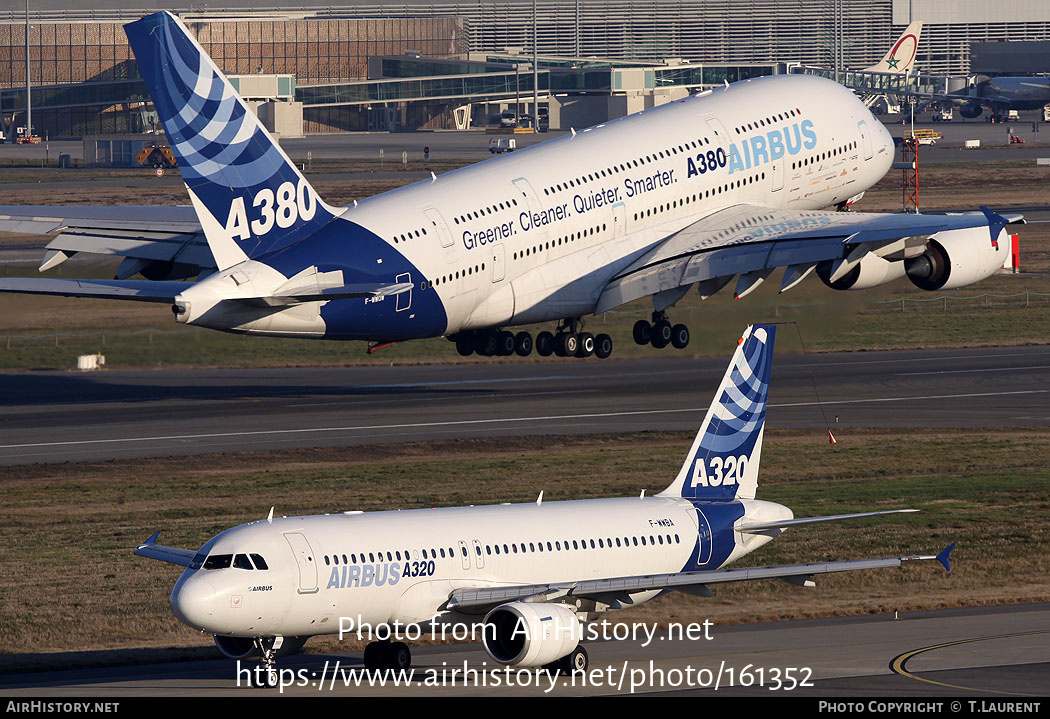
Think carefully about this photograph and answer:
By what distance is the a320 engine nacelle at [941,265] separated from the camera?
222 feet

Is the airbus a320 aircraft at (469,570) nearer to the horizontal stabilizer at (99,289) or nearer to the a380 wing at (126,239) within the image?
the horizontal stabilizer at (99,289)

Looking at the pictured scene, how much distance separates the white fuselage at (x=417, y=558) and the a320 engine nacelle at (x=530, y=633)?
2.12 metres

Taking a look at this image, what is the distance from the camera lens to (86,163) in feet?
651

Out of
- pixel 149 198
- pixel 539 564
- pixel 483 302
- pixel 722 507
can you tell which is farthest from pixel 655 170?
pixel 149 198

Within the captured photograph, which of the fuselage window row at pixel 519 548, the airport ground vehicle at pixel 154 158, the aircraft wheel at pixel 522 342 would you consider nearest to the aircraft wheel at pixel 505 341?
the aircraft wheel at pixel 522 342

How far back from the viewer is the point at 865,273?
6762 centimetres

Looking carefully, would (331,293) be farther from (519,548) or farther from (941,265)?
(941,265)

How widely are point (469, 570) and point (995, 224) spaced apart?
112 ft

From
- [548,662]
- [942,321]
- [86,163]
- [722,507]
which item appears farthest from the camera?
[86,163]

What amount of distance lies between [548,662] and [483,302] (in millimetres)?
29395

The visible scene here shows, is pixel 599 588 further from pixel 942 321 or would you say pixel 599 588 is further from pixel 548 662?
pixel 942 321

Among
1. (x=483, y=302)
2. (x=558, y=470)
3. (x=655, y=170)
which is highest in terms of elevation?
(x=655, y=170)

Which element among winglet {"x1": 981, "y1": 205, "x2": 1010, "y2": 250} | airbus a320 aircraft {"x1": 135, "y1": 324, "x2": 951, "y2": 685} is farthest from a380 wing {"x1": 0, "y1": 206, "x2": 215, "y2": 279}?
airbus a320 aircraft {"x1": 135, "y1": 324, "x2": 951, "y2": 685}

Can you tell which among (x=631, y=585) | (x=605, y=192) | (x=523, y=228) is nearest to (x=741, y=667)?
(x=631, y=585)
